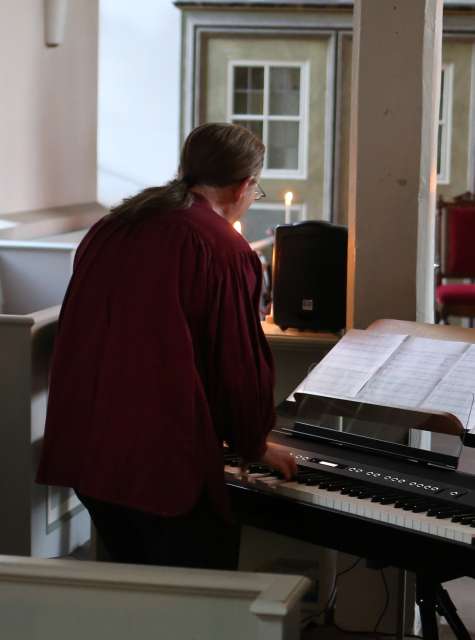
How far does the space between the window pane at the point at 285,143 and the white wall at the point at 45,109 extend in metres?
1.58

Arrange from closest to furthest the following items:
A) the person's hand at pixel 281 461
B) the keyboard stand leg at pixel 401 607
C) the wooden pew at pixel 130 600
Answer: the wooden pew at pixel 130 600 → the person's hand at pixel 281 461 → the keyboard stand leg at pixel 401 607

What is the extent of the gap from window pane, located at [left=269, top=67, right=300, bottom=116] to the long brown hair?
6394mm

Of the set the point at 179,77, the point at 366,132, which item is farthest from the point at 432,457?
the point at 179,77

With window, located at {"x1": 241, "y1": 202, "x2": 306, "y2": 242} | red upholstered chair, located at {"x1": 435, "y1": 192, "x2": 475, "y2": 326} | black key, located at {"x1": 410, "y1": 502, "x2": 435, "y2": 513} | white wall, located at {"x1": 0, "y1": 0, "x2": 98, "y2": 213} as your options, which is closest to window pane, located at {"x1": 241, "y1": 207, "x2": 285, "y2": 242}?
window, located at {"x1": 241, "y1": 202, "x2": 306, "y2": 242}

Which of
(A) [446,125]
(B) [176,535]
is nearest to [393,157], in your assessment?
(B) [176,535]

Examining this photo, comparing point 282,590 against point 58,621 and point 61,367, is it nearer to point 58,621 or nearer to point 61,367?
point 58,621

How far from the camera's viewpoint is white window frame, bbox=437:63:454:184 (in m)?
8.08

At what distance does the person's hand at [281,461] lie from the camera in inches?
83.8

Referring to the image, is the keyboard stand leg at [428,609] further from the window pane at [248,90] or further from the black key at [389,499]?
the window pane at [248,90]

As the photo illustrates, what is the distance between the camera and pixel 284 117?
838cm

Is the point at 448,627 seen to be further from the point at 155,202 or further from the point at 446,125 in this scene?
the point at 446,125

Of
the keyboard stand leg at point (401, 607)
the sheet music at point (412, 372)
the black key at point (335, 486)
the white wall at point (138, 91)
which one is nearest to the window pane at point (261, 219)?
the white wall at point (138, 91)

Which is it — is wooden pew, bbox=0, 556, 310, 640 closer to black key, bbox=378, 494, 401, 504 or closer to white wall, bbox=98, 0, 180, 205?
black key, bbox=378, 494, 401, 504

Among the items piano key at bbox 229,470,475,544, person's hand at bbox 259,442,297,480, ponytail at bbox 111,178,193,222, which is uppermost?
ponytail at bbox 111,178,193,222
